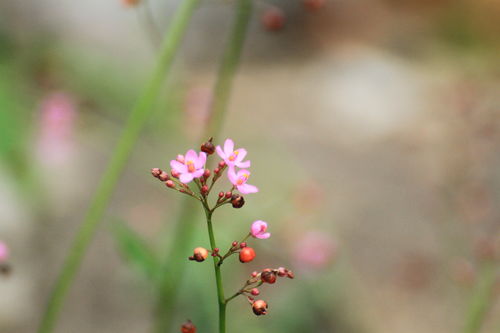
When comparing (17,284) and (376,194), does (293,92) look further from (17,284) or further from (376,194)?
(17,284)

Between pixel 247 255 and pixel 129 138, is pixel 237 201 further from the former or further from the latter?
pixel 129 138

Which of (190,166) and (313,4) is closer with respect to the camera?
(190,166)

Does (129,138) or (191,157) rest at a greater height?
(129,138)

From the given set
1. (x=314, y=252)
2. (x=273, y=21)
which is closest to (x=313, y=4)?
(x=273, y=21)

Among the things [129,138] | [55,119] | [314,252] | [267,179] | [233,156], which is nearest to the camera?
[233,156]

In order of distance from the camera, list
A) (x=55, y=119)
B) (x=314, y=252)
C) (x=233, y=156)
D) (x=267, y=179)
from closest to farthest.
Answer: (x=233, y=156)
(x=314, y=252)
(x=55, y=119)
(x=267, y=179)

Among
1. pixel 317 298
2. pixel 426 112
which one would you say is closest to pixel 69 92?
pixel 317 298

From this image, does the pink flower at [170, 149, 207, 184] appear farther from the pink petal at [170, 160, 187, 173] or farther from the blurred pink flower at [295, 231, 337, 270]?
the blurred pink flower at [295, 231, 337, 270]
